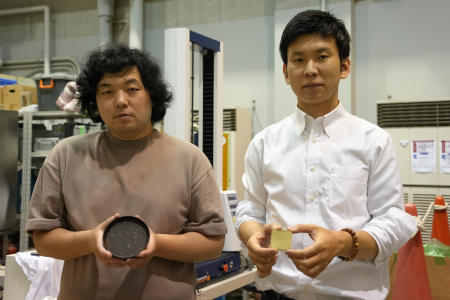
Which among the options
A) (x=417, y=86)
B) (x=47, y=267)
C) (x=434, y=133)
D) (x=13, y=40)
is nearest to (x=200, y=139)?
(x=47, y=267)

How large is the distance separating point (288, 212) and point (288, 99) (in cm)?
394

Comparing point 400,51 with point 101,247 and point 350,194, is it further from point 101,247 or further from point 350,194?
point 101,247

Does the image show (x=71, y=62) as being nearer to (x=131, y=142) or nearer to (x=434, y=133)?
(x=434, y=133)

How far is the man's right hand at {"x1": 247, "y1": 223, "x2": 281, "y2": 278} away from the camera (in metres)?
1.04

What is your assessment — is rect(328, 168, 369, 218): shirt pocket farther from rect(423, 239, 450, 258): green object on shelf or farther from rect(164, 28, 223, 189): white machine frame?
rect(423, 239, 450, 258): green object on shelf

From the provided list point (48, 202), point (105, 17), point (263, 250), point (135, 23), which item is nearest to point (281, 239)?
point (263, 250)

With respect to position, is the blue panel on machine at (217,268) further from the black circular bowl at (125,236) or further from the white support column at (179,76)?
the black circular bowl at (125,236)

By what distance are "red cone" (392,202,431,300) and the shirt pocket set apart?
113cm

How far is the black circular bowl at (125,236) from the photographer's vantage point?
3.56 ft

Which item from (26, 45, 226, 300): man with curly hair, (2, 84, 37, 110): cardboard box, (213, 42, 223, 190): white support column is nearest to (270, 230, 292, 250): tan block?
(26, 45, 226, 300): man with curly hair

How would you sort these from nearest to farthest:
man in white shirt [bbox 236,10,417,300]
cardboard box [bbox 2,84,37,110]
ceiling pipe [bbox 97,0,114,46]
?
1. man in white shirt [bbox 236,10,417,300]
2. cardboard box [bbox 2,84,37,110]
3. ceiling pipe [bbox 97,0,114,46]

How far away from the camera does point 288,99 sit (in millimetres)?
5004

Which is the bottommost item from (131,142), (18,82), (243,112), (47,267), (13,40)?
(47,267)

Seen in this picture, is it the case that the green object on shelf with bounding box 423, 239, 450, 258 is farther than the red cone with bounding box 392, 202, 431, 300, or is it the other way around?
the green object on shelf with bounding box 423, 239, 450, 258
